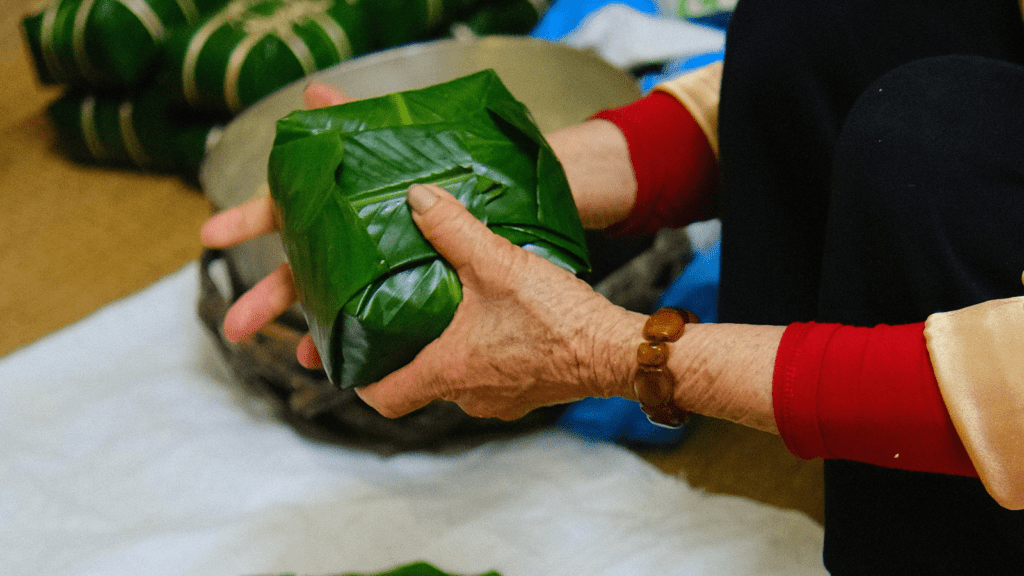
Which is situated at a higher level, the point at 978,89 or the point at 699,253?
the point at 978,89

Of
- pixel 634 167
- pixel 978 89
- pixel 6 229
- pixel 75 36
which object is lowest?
pixel 6 229

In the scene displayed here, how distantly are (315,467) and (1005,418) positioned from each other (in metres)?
0.81

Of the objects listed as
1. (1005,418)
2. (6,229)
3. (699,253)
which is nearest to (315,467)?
(699,253)

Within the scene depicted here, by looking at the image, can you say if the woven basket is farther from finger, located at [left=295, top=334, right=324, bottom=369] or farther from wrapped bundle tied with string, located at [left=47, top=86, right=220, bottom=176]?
wrapped bundle tied with string, located at [left=47, top=86, right=220, bottom=176]

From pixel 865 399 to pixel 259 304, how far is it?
54 cm

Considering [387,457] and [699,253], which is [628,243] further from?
[387,457]

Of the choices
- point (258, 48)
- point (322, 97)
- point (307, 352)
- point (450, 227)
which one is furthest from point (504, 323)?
point (258, 48)

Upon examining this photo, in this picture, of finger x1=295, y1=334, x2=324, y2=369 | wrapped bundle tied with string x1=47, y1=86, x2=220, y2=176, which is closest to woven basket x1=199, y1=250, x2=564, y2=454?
finger x1=295, y1=334, x2=324, y2=369

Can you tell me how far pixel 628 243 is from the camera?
1.05 m

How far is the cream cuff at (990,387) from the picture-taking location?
1.55ft

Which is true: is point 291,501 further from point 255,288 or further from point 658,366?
point 658,366

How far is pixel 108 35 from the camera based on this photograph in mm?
1592

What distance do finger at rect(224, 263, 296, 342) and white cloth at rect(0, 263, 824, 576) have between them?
1.02 ft

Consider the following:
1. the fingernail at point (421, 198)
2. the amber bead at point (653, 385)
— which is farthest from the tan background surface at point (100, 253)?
the fingernail at point (421, 198)
